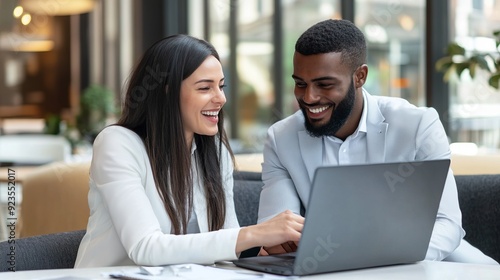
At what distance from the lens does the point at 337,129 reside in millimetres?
2373

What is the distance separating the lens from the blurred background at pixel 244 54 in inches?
198

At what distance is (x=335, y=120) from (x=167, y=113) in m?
0.47

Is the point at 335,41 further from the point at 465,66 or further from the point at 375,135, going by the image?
the point at 465,66

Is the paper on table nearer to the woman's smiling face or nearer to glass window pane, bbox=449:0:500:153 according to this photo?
the woman's smiling face

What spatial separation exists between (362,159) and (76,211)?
160 centimetres

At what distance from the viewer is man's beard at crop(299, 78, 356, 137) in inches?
92.3

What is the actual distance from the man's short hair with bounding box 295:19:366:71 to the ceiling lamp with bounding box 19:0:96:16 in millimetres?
6084

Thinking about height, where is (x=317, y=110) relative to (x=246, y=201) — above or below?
above

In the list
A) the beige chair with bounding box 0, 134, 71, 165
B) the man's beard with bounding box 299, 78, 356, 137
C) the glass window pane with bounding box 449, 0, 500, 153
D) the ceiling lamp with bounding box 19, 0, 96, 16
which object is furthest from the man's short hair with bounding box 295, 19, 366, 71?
the ceiling lamp with bounding box 19, 0, 96, 16

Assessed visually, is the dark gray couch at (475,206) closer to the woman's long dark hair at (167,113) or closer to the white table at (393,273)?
the woman's long dark hair at (167,113)

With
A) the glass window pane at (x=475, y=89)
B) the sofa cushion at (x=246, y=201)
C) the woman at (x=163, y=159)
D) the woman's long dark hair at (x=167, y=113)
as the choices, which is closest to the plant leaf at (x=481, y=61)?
the glass window pane at (x=475, y=89)

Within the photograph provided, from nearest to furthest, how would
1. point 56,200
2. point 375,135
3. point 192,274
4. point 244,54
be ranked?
1. point 192,274
2. point 375,135
3. point 56,200
4. point 244,54

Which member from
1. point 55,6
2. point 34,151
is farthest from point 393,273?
point 55,6

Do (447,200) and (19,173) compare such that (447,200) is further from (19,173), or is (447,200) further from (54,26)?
(54,26)
